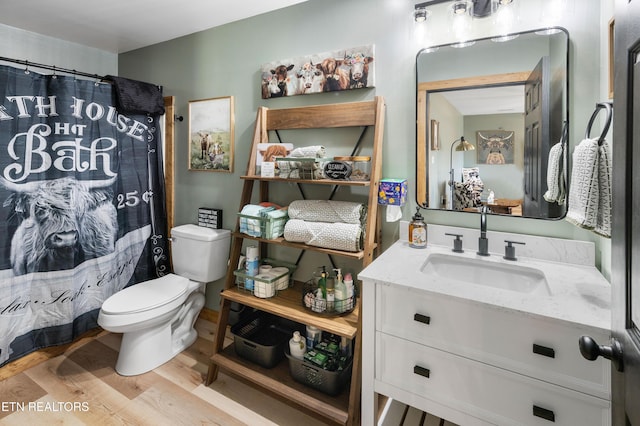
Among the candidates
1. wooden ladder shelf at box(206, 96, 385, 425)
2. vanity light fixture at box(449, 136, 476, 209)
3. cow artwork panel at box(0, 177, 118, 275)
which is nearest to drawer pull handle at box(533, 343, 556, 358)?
wooden ladder shelf at box(206, 96, 385, 425)

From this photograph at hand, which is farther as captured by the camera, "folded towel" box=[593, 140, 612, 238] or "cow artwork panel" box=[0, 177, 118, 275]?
"cow artwork panel" box=[0, 177, 118, 275]

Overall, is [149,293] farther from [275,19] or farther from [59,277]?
[275,19]

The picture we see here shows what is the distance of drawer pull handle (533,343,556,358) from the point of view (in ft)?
3.42

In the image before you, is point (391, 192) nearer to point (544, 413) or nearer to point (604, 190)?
point (604, 190)

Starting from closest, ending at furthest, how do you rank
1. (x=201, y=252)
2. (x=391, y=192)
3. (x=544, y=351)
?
(x=544, y=351) → (x=391, y=192) → (x=201, y=252)

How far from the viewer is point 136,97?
252 centimetres

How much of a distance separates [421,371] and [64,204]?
7.90 feet

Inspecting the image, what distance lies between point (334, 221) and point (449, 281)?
659 mm

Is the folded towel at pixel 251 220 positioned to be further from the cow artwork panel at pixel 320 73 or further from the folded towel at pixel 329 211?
the cow artwork panel at pixel 320 73

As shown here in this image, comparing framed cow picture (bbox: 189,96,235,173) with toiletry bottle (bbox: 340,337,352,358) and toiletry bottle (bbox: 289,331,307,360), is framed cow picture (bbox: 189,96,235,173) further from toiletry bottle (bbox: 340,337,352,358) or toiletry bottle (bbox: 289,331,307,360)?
toiletry bottle (bbox: 340,337,352,358)

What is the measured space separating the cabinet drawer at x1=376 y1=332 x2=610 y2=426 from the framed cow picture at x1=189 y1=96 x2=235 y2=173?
5.69ft

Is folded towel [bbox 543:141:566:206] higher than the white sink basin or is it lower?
higher

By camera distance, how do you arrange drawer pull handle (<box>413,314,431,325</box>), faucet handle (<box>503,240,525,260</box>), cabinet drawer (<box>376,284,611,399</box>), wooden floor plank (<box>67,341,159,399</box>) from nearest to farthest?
cabinet drawer (<box>376,284,611,399</box>) < drawer pull handle (<box>413,314,431,325</box>) < faucet handle (<box>503,240,525,260</box>) < wooden floor plank (<box>67,341,159,399</box>)

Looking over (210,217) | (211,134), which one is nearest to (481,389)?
(210,217)
